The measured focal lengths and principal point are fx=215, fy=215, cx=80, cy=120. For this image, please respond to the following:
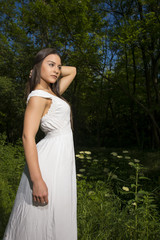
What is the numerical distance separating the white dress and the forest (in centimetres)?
110

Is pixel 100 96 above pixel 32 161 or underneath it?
above

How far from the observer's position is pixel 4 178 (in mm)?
4516

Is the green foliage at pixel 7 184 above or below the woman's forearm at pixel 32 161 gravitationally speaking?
below

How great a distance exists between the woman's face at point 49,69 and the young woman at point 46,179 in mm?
48

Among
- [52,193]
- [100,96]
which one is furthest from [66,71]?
[100,96]

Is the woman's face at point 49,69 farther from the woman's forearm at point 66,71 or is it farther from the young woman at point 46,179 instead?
the woman's forearm at point 66,71

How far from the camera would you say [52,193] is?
137 centimetres

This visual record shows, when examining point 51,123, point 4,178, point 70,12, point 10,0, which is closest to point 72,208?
point 51,123

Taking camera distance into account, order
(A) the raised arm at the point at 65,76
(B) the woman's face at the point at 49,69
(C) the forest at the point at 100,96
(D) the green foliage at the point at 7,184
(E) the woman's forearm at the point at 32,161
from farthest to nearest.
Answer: (D) the green foliage at the point at 7,184, (C) the forest at the point at 100,96, (A) the raised arm at the point at 65,76, (B) the woman's face at the point at 49,69, (E) the woman's forearm at the point at 32,161

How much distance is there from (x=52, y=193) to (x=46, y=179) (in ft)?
0.31

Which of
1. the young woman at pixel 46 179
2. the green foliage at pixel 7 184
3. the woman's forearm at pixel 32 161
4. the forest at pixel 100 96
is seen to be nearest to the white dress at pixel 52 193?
the young woman at pixel 46 179

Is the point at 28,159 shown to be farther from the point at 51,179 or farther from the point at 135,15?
the point at 135,15

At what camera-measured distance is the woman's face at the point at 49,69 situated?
161 centimetres

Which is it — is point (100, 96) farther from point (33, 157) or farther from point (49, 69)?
point (33, 157)
